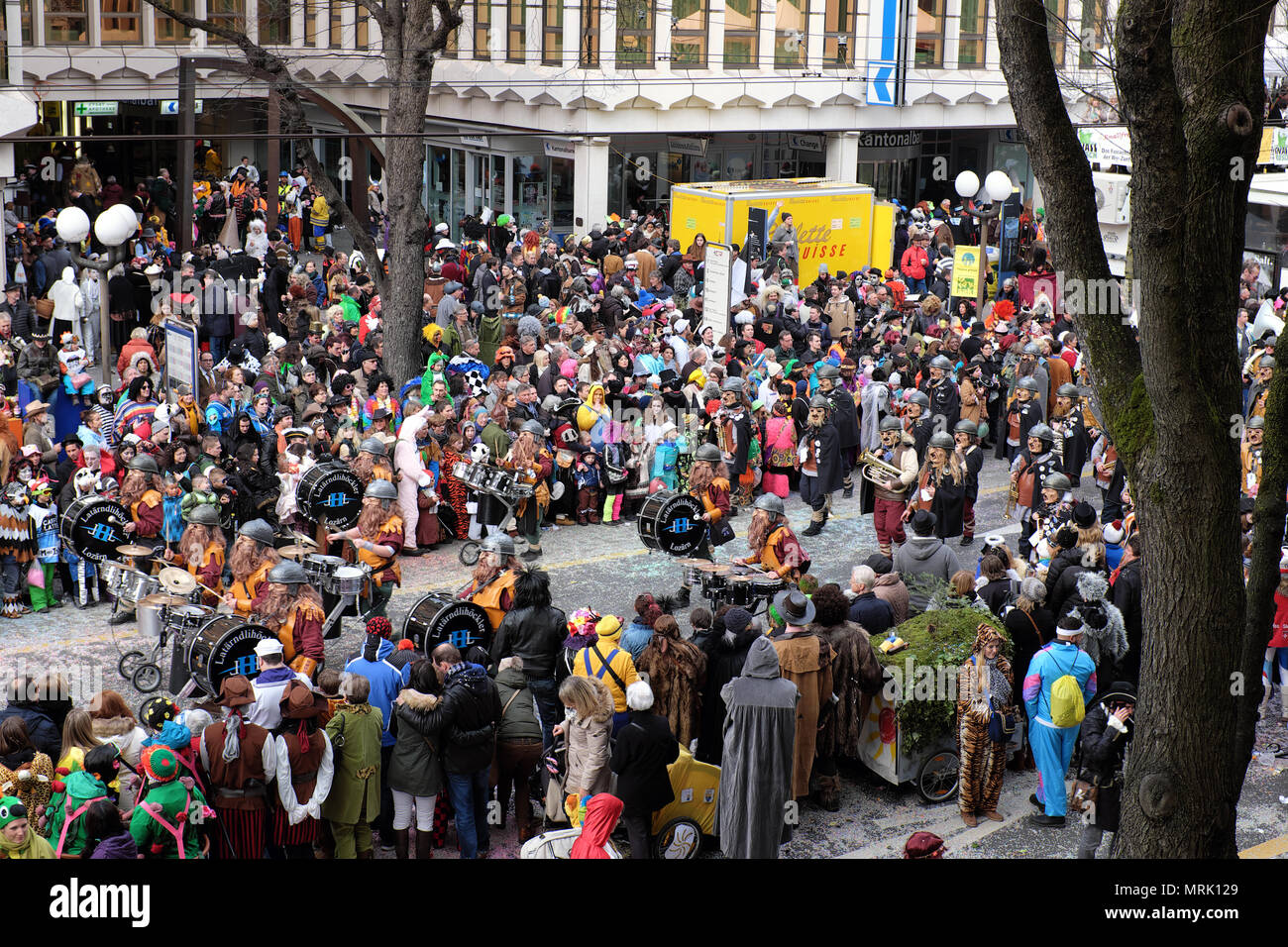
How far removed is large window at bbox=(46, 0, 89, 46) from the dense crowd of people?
361 inches

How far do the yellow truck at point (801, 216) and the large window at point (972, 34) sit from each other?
38.8ft

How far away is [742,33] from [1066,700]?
27956mm

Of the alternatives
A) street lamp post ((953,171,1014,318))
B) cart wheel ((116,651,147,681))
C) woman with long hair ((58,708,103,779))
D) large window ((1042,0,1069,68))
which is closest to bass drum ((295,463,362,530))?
cart wheel ((116,651,147,681))

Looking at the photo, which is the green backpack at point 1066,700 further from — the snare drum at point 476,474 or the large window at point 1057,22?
the snare drum at point 476,474

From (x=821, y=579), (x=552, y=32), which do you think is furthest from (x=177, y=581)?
(x=552, y=32)

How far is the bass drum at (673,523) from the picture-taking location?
1305cm

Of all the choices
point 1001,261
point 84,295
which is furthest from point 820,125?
point 84,295

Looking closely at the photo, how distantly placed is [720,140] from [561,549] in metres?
24.1

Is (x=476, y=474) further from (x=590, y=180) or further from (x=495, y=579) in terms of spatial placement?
(x=590, y=180)

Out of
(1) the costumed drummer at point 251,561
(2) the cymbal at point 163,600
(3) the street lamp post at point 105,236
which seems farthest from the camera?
(3) the street lamp post at point 105,236

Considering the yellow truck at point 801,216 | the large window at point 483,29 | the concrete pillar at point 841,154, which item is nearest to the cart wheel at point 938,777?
the yellow truck at point 801,216

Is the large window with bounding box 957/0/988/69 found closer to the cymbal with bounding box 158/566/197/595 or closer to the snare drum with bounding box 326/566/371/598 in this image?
the snare drum with bounding box 326/566/371/598

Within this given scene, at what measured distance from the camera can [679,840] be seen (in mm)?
9242
